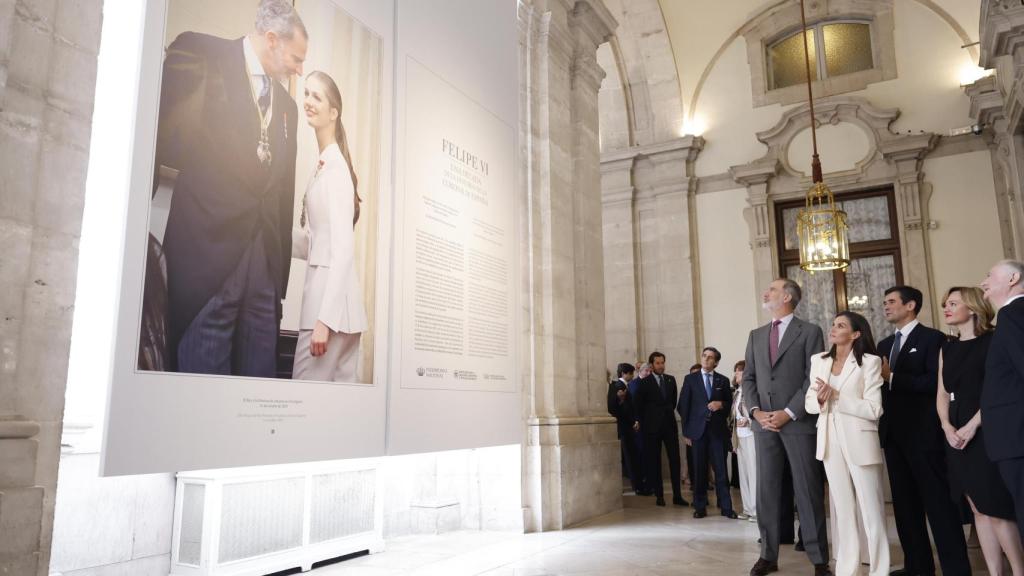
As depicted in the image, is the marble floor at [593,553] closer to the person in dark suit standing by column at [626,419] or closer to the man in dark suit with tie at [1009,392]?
the man in dark suit with tie at [1009,392]

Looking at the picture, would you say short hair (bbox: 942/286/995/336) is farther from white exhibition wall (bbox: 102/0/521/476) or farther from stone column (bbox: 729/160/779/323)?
stone column (bbox: 729/160/779/323)

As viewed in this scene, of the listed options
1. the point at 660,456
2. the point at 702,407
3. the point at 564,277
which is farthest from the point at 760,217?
the point at 564,277

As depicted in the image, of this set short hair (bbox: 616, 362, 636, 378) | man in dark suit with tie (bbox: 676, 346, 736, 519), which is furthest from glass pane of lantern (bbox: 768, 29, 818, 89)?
man in dark suit with tie (bbox: 676, 346, 736, 519)

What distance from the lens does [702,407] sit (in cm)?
762

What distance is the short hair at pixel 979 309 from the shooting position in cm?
402

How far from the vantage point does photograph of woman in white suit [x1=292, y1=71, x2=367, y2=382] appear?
3717 mm

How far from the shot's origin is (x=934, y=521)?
170 inches

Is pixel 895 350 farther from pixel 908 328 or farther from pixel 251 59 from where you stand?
pixel 251 59

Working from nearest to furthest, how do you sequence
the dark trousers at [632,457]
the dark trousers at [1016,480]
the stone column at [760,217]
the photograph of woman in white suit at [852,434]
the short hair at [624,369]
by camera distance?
the dark trousers at [1016,480] → the photograph of woman in white suit at [852,434] → the dark trousers at [632,457] → the short hair at [624,369] → the stone column at [760,217]

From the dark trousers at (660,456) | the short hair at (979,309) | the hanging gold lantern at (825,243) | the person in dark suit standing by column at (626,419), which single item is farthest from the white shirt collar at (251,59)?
the person in dark suit standing by column at (626,419)

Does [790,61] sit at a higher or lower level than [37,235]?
higher

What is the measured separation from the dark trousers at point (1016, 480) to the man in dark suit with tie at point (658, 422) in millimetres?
5362

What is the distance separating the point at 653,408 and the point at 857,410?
4661 mm

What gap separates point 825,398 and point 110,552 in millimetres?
4490
